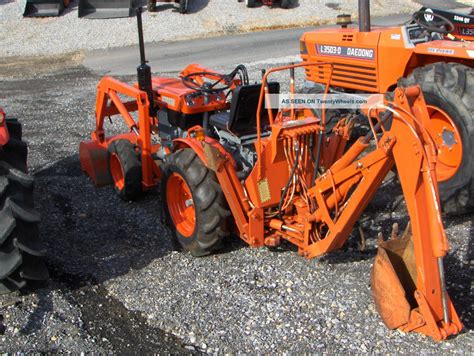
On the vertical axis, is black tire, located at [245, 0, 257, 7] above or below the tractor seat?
below

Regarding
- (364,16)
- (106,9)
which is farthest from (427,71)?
(106,9)

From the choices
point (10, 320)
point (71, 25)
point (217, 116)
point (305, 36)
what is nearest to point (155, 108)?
point (217, 116)

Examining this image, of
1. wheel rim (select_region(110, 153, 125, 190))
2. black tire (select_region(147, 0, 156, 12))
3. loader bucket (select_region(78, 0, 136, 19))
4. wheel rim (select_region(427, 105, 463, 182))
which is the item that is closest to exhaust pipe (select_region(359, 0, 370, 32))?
wheel rim (select_region(427, 105, 463, 182))

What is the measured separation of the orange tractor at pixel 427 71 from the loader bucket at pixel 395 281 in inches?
35.8

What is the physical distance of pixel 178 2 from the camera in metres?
20.0

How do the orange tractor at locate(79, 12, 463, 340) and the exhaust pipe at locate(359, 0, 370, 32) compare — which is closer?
the orange tractor at locate(79, 12, 463, 340)

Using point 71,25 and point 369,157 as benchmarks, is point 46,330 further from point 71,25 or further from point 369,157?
point 71,25

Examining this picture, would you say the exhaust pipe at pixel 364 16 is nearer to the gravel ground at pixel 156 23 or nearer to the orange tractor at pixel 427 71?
the orange tractor at pixel 427 71

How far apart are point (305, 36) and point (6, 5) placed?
16.6 m

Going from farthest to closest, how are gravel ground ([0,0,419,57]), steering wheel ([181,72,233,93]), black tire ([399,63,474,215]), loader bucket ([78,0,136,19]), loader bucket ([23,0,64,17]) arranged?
loader bucket ([23,0,64,17]) < loader bucket ([78,0,136,19]) < gravel ground ([0,0,419,57]) < steering wheel ([181,72,233,93]) < black tire ([399,63,474,215])

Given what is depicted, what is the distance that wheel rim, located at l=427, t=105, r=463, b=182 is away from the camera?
5.10m

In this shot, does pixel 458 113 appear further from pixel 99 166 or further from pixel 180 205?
pixel 99 166

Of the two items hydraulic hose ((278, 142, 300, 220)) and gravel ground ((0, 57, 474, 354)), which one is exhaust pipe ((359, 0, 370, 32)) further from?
hydraulic hose ((278, 142, 300, 220))

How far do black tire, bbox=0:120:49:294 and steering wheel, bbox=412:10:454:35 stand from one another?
4.01 m
